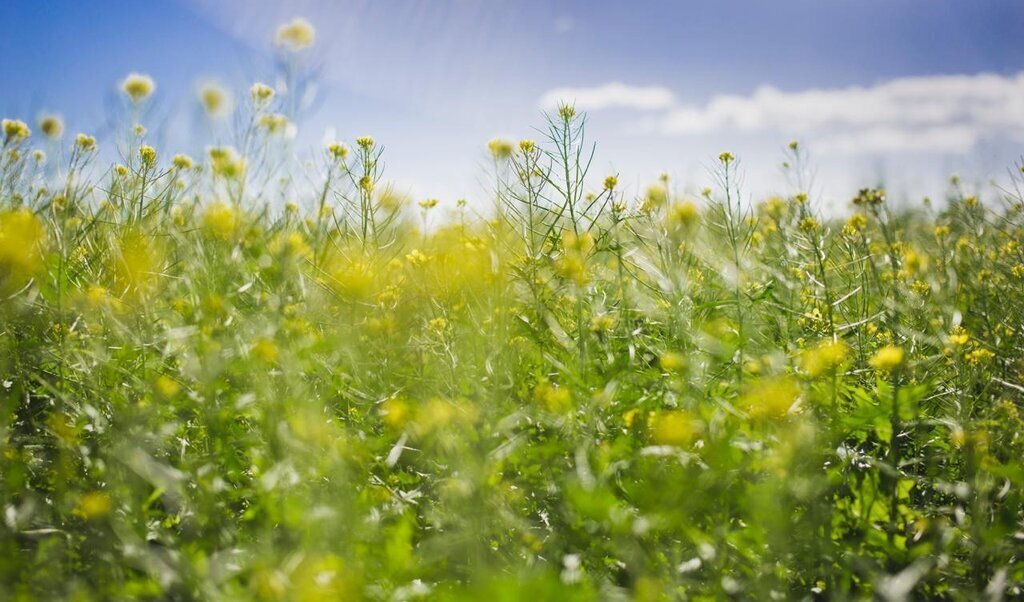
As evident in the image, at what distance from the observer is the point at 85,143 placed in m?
2.03

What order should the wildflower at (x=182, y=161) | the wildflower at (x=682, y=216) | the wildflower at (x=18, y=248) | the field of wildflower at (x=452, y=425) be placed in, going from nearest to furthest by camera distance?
the field of wildflower at (x=452, y=425) < the wildflower at (x=18, y=248) < the wildflower at (x=682, y=216) < the wildflower at (x=182, y=161)

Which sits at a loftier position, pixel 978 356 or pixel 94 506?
pixel 978 356

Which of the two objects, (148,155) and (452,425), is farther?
(148,155)

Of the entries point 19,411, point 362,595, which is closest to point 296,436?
Result: point 362,595

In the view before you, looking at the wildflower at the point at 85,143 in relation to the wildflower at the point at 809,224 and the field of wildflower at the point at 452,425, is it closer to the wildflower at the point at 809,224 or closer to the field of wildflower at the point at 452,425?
the field of wildflower at the point at 452,425

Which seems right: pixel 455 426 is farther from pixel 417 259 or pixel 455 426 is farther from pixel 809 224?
pixel 809 224

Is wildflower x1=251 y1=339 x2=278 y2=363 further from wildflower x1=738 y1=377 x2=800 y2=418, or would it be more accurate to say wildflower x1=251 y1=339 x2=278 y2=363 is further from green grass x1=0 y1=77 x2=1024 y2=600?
wildflower x1=738 y1=377 x2=800 y2=418

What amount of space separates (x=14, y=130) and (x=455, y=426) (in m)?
1.75

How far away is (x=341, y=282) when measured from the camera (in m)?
1.44

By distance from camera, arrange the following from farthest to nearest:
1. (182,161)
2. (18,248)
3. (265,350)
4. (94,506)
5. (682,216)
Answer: (182,161), (682,216), (18,248), (265,350), (94,506)

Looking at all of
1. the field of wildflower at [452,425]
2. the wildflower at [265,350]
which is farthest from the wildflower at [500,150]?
the wildflower at [265,350]

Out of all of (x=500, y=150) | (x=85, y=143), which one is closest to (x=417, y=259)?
(x=500, y=150)

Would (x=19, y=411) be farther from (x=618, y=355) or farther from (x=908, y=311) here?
(x=908, y=311)

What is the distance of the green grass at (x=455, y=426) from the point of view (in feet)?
3.27
